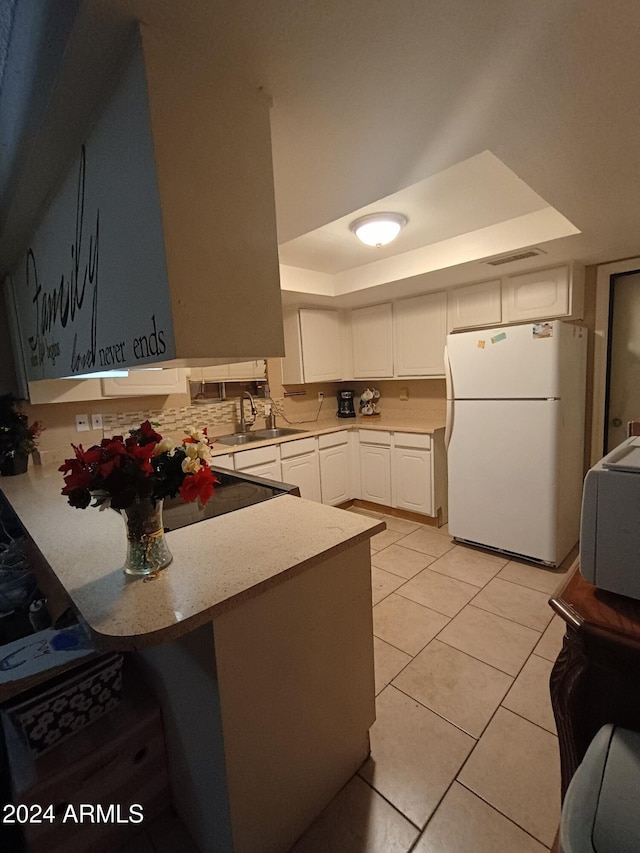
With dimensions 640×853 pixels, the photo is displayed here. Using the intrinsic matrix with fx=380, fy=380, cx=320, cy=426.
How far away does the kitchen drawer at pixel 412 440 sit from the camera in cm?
325

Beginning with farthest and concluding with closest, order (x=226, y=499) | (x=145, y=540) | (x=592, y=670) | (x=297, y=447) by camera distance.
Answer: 1. (x=297, y=447)
2. (x=226, y=499)
3. (x=145, y=540)
4. (x=592, y=670)

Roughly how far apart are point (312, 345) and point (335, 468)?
1.21 meters

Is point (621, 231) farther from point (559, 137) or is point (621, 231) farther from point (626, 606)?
point (626, 606)

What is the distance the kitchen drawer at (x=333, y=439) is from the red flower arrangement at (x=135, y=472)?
252 centimetres

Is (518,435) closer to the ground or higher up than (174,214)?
closer to the ground

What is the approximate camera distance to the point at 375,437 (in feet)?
11.9

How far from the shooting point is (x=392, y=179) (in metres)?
1.40

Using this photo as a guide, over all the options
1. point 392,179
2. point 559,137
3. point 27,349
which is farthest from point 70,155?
point 559,137

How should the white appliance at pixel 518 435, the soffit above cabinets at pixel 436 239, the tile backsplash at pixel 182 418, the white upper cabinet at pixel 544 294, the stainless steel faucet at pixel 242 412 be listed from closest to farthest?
the soffit above cabinets at pixel 436 239, the white appliance at pixel 518 435, the white upper cabinet at pixel 544 294, the tile backsplash at pixel 182 418, the stainless steel faucet at pixel 242 412

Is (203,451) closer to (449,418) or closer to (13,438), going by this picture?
(13,438)

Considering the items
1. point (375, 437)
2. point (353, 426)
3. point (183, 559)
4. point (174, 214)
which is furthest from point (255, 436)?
point (174, 214)

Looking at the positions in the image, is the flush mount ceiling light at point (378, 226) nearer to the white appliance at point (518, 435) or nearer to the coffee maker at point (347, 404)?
the white appliance at point (518, 435)

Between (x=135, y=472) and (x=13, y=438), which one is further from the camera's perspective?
(x=13, y=438)

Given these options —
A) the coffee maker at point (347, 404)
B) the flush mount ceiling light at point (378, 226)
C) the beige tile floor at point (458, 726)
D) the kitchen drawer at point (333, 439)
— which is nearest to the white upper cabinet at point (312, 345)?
the coffee maker at point (347, 404)
